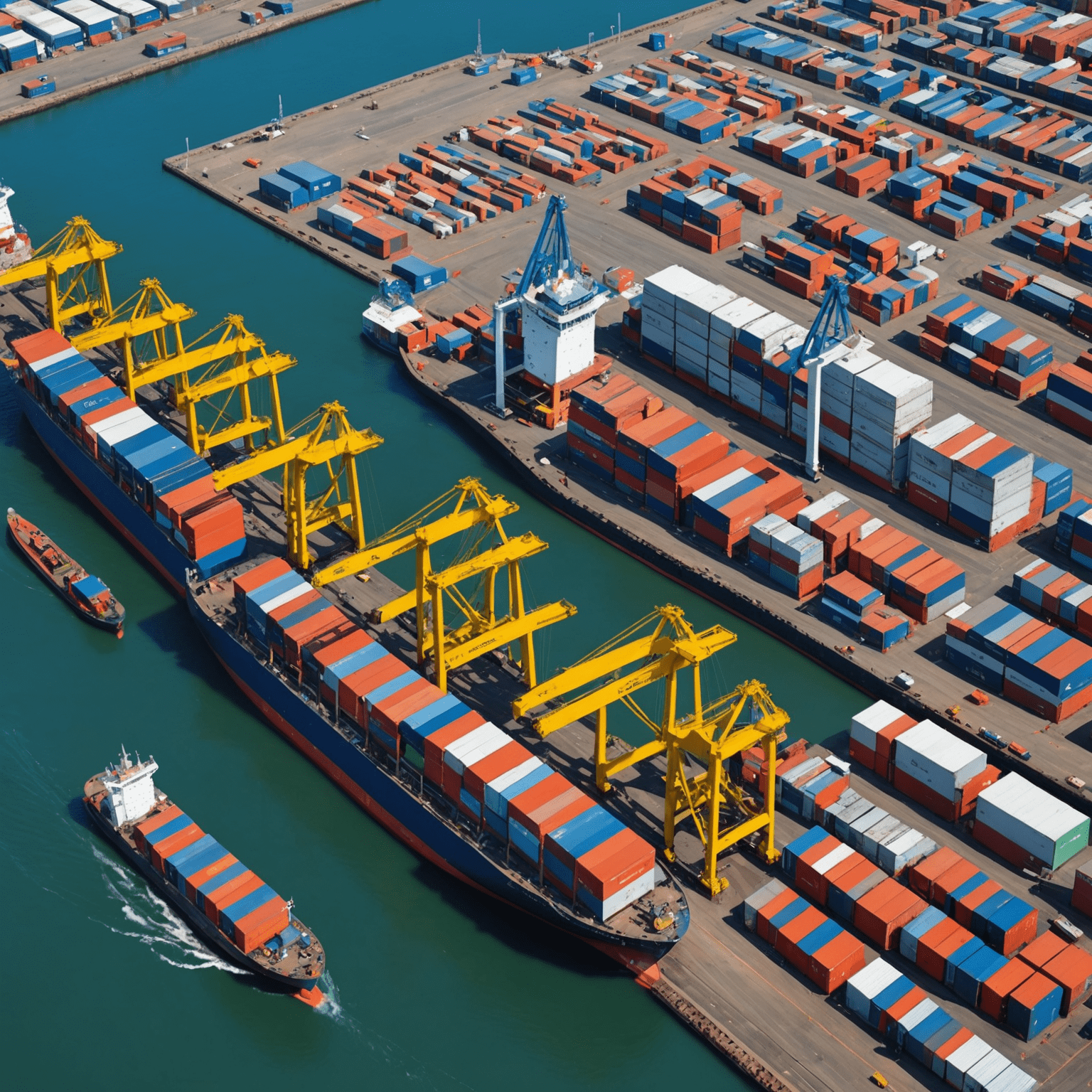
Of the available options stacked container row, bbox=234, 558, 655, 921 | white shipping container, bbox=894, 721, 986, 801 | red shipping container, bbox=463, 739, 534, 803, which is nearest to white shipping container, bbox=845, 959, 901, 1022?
stacked container row, bbox=234, 558, 655, 921

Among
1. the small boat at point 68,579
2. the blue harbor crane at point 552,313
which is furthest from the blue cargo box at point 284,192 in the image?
the small boat at point 68,579

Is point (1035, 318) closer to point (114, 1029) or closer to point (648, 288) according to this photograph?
point (648, 288)

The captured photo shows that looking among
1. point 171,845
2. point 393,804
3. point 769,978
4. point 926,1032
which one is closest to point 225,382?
point 393,804

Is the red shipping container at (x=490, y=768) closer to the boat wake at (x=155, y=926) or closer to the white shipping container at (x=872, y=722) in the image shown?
the boat wake at (x=155, y=926)

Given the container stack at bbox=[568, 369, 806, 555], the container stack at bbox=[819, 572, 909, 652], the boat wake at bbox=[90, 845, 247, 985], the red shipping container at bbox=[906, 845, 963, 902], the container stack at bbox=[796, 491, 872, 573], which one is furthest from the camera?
the container stack at bbox=[568, 369, 806, 555]

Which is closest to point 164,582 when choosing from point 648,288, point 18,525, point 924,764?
point 18,525

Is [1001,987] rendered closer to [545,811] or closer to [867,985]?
[867,985]

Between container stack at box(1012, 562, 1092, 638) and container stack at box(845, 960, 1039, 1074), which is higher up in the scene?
container stack at box(1012, 562, 1092, 638)

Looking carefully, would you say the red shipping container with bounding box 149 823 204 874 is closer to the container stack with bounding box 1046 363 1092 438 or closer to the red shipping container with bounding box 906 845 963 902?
the red shipping container with bounding box 906 845 963 902
